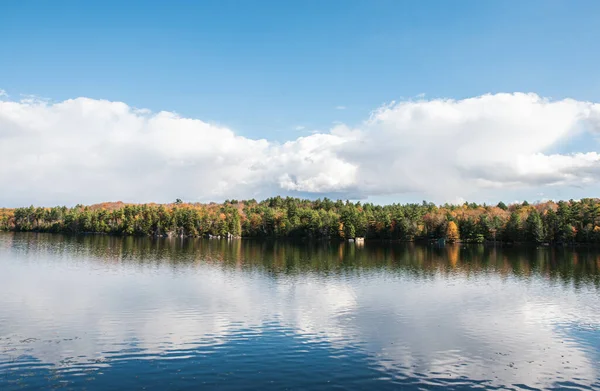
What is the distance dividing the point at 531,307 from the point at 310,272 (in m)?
32.5

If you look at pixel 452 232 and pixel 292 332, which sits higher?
pixel 452 232

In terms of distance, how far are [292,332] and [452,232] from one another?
148 metres

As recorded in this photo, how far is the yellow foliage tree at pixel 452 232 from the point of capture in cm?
16612

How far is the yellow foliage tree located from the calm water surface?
353ft

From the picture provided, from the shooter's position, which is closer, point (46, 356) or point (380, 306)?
point (46, 356)

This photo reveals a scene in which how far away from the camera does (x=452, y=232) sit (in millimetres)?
166125

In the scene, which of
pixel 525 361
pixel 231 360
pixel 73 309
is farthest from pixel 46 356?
pixel 525 361

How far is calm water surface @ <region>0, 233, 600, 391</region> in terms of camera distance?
2198cm

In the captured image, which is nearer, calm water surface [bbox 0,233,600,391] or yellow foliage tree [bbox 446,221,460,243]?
calm water surface [bbox 0,233,600,391]

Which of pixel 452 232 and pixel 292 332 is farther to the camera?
pixel 452 232

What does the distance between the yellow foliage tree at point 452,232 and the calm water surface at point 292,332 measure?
107628 millimetres

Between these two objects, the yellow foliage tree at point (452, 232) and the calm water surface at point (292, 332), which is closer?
the calm water surface at point (292, 332)

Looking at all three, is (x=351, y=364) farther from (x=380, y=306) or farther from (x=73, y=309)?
(x=73, y=309)

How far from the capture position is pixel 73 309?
36.9 metres
